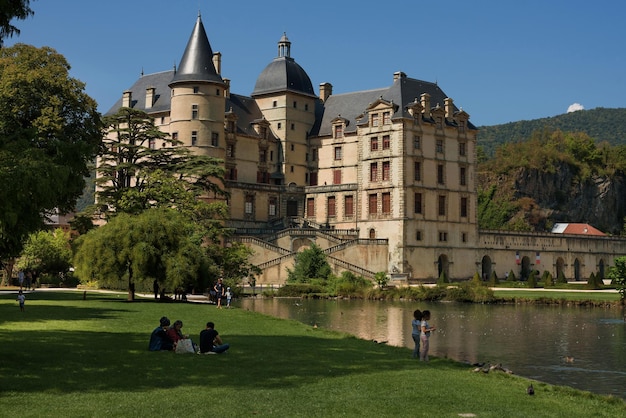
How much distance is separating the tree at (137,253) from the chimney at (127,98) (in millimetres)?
41075

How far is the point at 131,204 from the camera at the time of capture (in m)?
47.4

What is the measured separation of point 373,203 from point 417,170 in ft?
14.5

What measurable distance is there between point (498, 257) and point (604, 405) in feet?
199

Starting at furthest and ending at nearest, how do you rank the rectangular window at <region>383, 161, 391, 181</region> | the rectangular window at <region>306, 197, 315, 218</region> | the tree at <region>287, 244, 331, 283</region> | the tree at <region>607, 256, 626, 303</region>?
1. the rectangular window at <region>306, 197, 315, 218</region>
2. the rectangular window at <region>383, 161, 391, 181</region>
3. the tree at <region>287, 244, 331, 283</region>
4. the tree at <region>607, 256, 626, 303</region>

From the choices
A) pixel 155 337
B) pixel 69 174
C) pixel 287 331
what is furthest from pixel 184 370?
pixel 287 331

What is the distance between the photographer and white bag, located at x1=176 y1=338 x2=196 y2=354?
58.4 ft

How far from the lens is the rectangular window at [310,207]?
74.2 meters

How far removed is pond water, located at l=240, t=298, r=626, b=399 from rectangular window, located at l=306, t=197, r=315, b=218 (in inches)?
1032

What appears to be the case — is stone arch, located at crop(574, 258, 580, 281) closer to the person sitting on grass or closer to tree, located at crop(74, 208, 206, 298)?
tree, located at crop(74, 208, 206, 298)

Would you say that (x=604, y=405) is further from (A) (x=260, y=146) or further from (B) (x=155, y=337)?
(A) (x=260, y=146)

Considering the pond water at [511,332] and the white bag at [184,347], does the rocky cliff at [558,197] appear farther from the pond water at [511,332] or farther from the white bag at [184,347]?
the white bag at [184,347]

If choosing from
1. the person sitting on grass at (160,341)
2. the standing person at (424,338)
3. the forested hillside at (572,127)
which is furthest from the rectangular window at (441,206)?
the forested hillside at (572,127)

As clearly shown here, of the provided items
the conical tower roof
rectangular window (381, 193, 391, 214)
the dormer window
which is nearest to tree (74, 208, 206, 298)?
the conical tower roof

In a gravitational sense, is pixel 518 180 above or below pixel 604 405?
above
